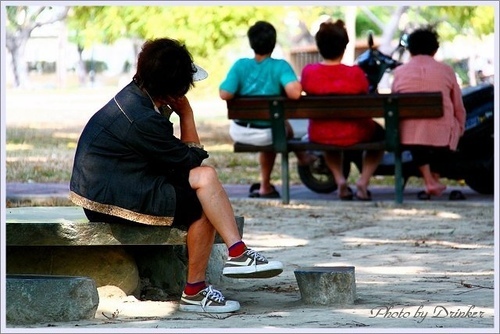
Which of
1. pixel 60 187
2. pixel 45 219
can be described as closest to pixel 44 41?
pixel 60 187

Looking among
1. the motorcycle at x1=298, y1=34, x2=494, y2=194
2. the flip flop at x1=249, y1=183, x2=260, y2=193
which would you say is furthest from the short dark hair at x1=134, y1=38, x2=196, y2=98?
the flip flop at x1=249, y1=183, x2=260, y2=193

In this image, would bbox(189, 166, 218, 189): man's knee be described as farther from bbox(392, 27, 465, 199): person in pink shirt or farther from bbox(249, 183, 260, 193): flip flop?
bbox(249, 183, 260, 193): flip flop

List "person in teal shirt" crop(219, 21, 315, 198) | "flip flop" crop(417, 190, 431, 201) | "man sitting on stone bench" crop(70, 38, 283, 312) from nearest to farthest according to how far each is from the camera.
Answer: "man sitting on stone bench" crop(70, 38, 283, 312) < "person in teal shirt" crop(219, 21, 315, 198) < "flip flop" crop(417, 190, 431, 201)

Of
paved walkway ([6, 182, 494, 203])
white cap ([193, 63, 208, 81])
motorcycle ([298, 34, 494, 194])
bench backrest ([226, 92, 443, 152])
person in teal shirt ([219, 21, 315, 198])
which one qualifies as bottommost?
paved walkway ([6, 182, 494, 203])

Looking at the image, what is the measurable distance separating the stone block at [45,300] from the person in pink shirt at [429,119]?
610cm

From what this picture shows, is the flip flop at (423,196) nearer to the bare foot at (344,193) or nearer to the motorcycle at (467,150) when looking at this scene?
the motorcycle at (467,150)

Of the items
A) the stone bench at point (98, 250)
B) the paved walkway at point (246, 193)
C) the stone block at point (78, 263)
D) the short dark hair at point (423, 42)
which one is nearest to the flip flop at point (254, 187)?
the paved walkway at point (246, 193)

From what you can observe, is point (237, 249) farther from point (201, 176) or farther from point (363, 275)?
point (363, 275)

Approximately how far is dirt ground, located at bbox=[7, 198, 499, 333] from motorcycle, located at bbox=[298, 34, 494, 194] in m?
0.71

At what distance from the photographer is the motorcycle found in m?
12.5

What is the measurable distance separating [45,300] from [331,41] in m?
6.31

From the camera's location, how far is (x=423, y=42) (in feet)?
40.1

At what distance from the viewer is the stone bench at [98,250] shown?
6.64m

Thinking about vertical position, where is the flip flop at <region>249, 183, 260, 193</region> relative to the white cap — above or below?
below
